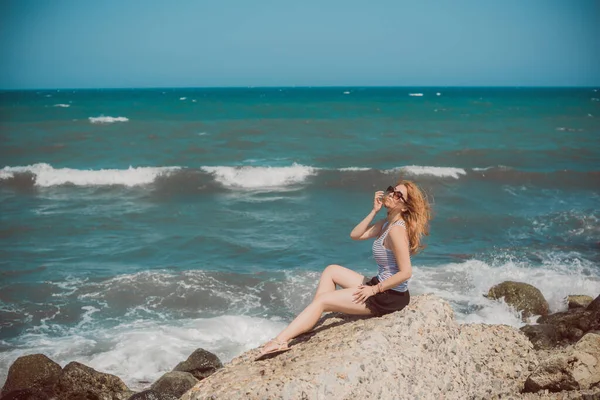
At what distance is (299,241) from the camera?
51.7 ft

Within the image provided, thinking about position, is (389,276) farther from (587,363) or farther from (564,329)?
(564,329)

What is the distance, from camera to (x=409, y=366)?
491 centimetres

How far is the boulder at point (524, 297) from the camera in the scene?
1088 centimetres

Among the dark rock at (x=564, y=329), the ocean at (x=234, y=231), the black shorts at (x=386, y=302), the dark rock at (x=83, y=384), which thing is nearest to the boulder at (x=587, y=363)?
the black shorts at (x=386, y=302)

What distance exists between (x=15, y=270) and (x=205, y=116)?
41.4m

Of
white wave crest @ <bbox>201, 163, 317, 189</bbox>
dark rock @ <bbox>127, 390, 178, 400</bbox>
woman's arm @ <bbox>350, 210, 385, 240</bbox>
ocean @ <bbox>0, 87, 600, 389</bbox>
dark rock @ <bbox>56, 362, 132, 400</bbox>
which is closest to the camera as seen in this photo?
woman's arm @ <bbox>350, 210, 385, 240</bbox>

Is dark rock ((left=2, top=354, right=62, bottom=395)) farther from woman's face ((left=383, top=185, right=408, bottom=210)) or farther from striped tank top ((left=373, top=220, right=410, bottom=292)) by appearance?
woman's face ((left=383, top=185, right=408, bottom=210))

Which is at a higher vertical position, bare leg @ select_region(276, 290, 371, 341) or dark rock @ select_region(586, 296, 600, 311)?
bare leg @ select_region(276, 290, 371, 341)

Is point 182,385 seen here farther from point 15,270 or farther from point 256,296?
point 15,270

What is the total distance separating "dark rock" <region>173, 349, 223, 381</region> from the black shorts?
358cm

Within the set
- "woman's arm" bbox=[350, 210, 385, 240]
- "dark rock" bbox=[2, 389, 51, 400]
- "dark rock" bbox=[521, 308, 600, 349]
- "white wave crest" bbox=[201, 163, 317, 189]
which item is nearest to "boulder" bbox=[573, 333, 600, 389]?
"dark rock" bbox=[521, 308, 600, 349]

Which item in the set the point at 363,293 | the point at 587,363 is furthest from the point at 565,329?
the point at 363,293

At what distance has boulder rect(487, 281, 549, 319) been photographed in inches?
428

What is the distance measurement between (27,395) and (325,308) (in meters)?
4.37
